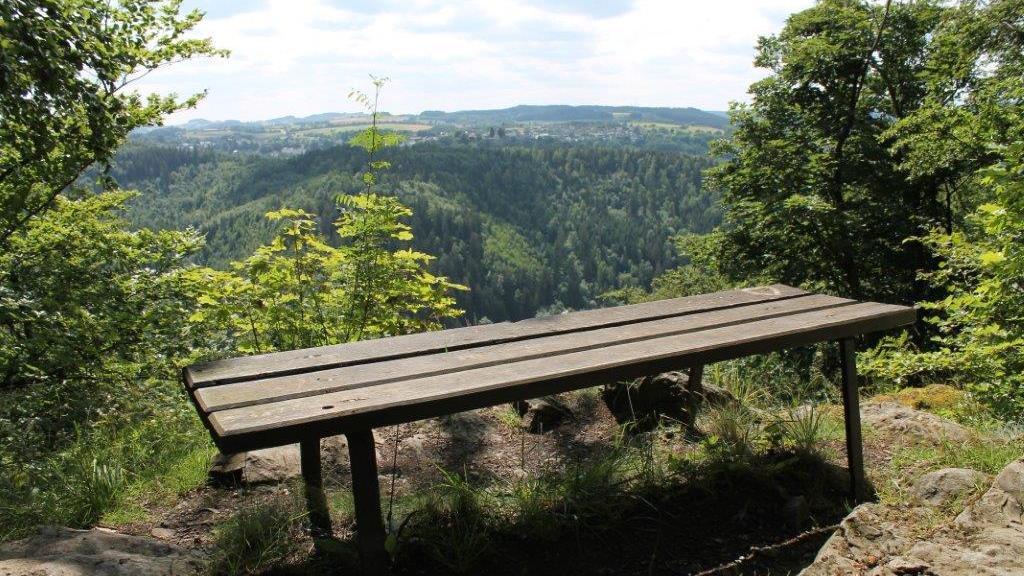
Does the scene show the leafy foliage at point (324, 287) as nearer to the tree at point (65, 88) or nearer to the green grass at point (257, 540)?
the tree at point (65, 88)

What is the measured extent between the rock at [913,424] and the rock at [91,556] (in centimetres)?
328

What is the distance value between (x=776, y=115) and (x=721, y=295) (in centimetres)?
1391

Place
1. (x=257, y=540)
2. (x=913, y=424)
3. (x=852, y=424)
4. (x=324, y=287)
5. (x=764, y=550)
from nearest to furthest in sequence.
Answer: (x=257, y=540) → (x=764, y=550) → (x=852, y=424) → (x=913, y=424) → (x=324, y=287)

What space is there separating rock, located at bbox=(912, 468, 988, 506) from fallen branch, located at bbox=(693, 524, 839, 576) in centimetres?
38

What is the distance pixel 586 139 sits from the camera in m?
194

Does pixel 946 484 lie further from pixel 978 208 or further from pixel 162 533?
pixel 162 533

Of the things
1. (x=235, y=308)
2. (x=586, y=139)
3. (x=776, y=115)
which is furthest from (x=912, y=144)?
(x=586, y=139)

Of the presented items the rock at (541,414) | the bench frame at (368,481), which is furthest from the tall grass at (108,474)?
the rock at (541,414)

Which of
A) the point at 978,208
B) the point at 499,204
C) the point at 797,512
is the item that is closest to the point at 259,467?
the point at 797,512

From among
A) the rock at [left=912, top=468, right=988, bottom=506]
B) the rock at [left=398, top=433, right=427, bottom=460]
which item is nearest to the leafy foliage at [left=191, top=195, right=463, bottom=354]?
the rock at [left=398, top=433, right=427, bottom=460]

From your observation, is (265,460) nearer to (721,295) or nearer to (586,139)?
(721,295)

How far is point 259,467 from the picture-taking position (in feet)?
10.2

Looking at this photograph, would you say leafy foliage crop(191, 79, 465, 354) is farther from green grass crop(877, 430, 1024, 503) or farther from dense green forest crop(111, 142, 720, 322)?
dense green forest crop(111, 142, 720, 322)

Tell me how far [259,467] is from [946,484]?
2818mm
